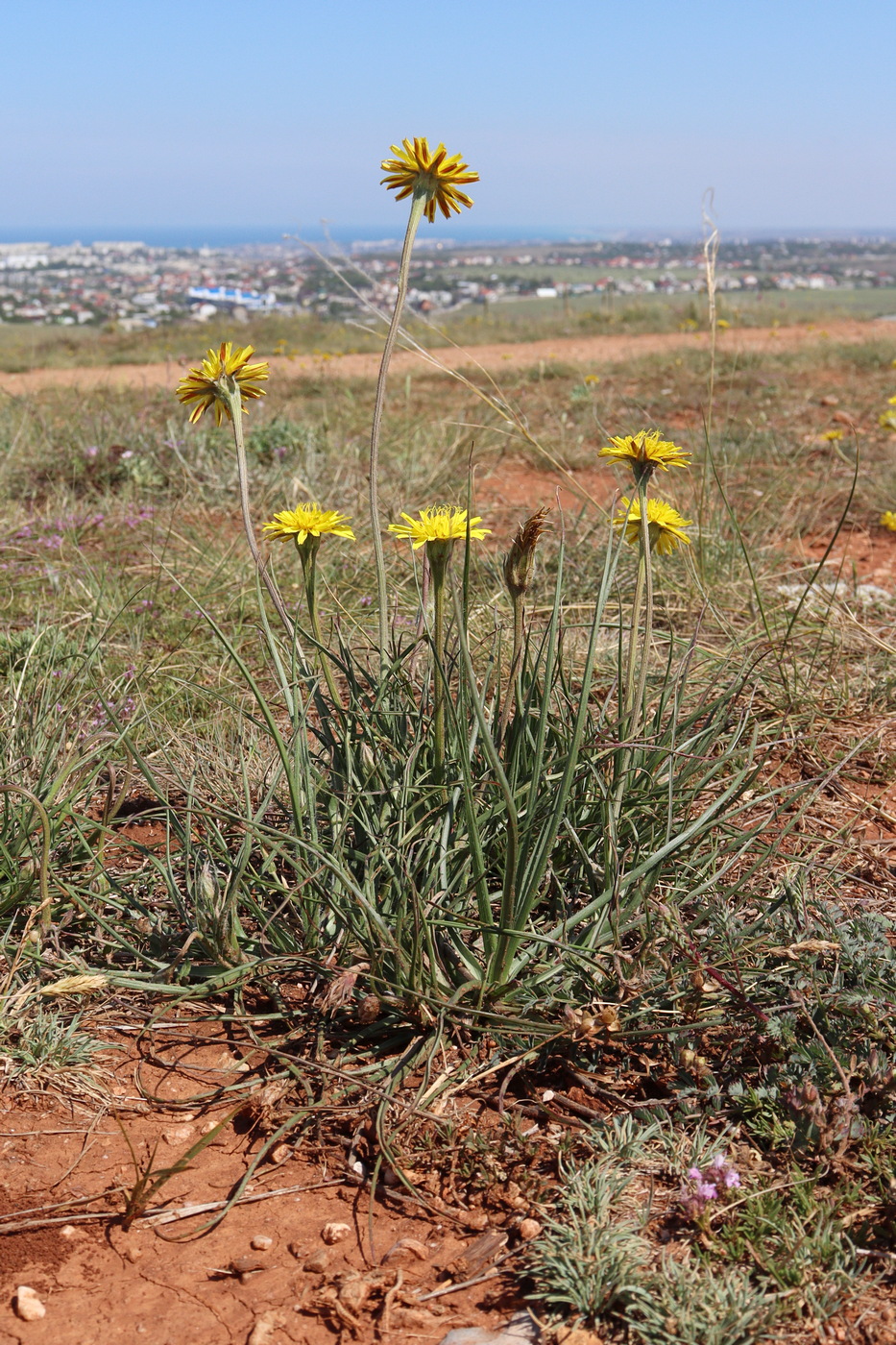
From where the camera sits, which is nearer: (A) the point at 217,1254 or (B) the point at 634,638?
(A) the point at 217,1254

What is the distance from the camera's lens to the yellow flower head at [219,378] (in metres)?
1.60

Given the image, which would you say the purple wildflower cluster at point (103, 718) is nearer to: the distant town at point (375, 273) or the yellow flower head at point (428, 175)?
the yellow flower head at point (428, 175)

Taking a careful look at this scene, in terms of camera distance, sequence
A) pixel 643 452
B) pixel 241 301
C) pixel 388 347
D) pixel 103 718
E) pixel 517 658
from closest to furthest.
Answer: pixel 388 347 < pixel 517 658 < pixel 643 452 < pixel 103 718 < pixel 241 301

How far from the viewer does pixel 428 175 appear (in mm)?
1597

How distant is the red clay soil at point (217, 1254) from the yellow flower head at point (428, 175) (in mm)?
1526

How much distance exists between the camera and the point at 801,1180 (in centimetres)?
136

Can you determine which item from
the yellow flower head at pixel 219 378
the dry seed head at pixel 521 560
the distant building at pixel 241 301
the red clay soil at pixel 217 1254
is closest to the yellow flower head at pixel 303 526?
the yellow flower head at pixel 219 378

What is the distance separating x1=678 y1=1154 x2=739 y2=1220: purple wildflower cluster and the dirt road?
7110 millimetres

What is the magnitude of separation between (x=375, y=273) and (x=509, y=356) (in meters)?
3.32

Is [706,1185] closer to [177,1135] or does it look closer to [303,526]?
[177,1135]

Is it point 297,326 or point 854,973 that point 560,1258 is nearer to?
point 854,973

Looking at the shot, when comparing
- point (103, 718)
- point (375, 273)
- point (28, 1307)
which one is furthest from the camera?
point (375, 273)

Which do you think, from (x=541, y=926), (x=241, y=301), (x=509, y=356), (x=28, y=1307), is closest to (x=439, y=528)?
(x=541, y=926)

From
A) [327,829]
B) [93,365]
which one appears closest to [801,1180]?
[327,829]
